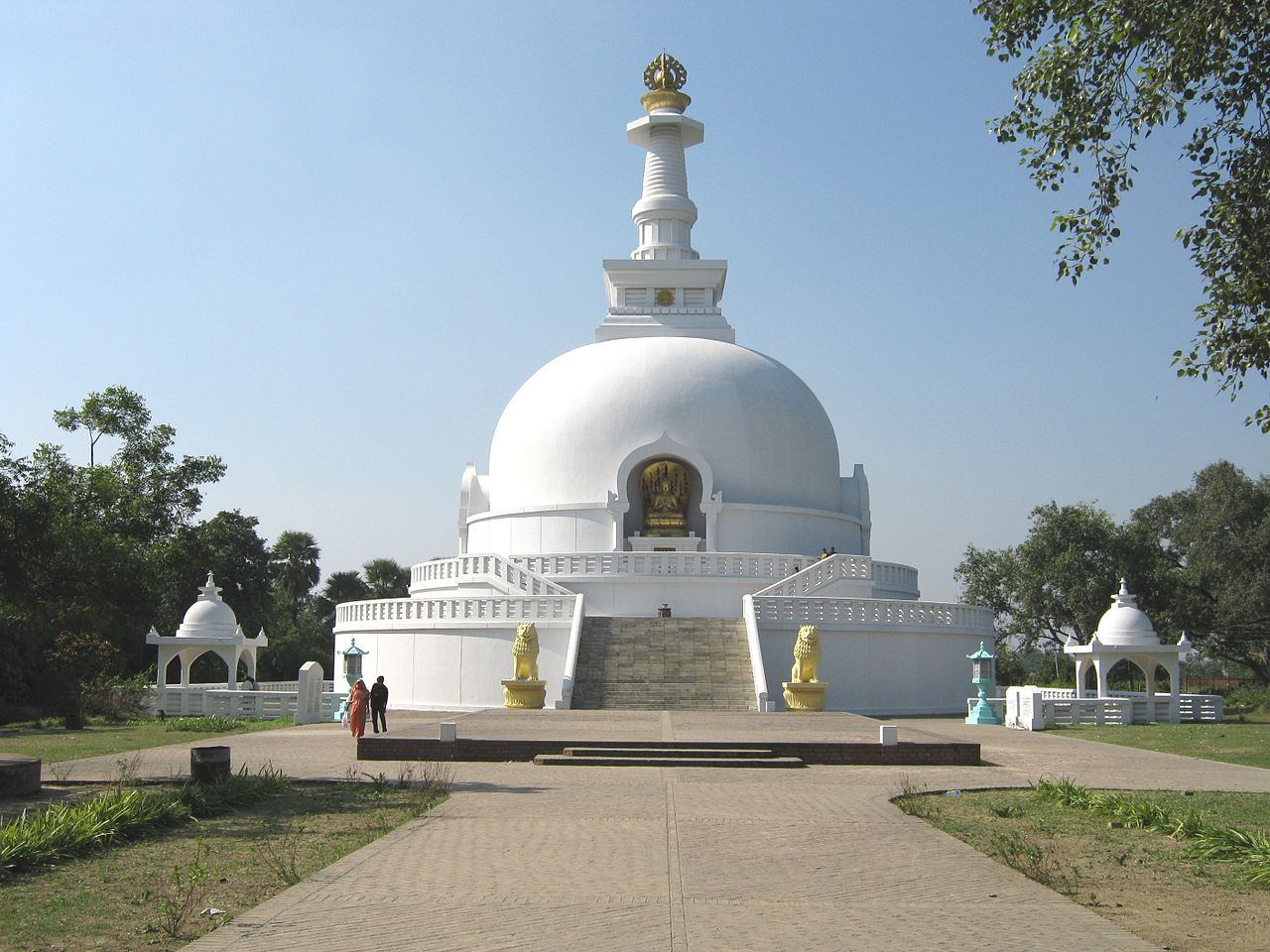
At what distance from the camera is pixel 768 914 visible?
7.60m

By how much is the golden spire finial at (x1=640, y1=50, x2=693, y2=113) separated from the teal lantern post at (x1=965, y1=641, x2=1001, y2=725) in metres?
24.9

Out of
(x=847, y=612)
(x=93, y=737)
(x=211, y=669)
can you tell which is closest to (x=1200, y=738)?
(x=847, y=612)

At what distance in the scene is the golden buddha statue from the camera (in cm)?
3650

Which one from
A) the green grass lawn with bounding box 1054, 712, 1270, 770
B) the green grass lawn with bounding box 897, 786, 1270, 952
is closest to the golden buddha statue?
the green grass lawn with bounding box 1054, 712, 1270, 770

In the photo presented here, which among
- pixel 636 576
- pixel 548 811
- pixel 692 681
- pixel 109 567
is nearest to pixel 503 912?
pixel 548 811

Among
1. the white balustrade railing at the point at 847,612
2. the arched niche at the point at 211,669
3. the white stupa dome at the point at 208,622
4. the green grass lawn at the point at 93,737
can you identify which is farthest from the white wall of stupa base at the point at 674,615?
the arched niche at the point at 211,669

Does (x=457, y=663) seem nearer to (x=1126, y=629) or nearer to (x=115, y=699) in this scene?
(x=115, y=699)

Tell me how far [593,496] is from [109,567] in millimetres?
14244

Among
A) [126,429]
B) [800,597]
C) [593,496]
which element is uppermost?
[126,429]

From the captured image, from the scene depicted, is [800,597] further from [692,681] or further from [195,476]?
[195,476]

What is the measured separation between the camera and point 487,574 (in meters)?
32.5

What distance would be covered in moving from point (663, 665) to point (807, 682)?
328cm

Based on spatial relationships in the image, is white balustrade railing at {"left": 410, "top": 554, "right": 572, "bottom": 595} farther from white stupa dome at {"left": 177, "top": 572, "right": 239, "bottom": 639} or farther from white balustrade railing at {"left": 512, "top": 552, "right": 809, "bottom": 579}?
white stupa dome at {"left": 177, "top": 572, "right": 239, "bottom": 639}

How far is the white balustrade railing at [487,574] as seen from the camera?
102 ft
